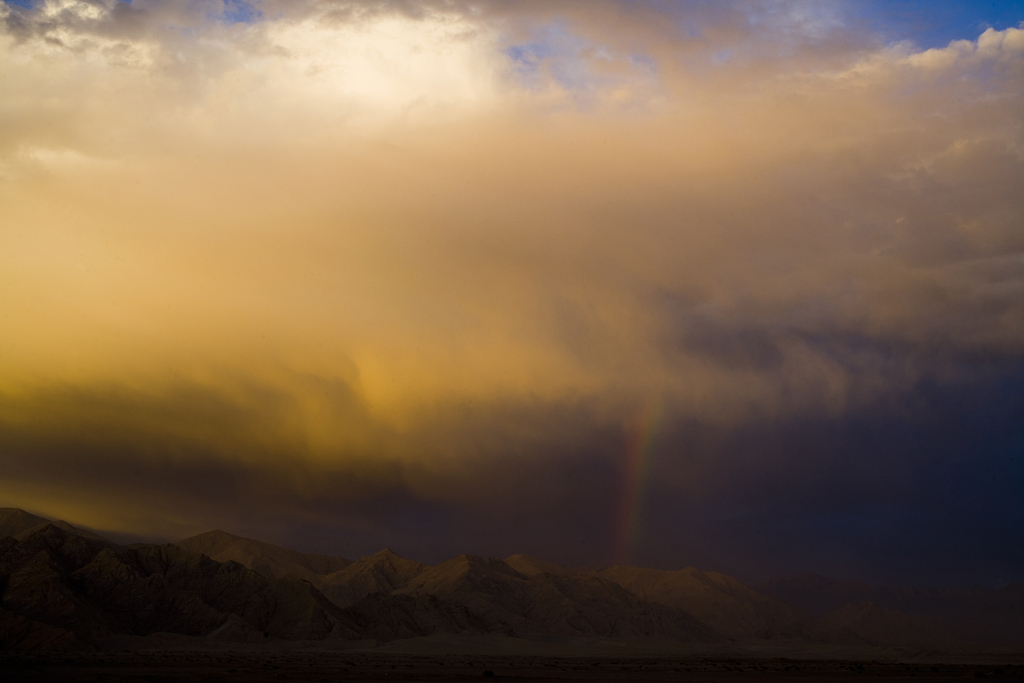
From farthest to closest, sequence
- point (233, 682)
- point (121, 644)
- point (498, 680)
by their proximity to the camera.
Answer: point (121, 644), point (498, 680), point (233, 682)

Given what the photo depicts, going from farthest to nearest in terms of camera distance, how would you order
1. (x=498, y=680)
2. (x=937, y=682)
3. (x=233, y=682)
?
(x=937, y=682), (x=498, y=680), (x=233, y=682)

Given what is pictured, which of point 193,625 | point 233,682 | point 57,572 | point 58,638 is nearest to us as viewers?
point 233,682

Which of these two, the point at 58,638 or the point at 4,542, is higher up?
the point at 4,542

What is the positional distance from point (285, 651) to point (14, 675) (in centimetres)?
9659

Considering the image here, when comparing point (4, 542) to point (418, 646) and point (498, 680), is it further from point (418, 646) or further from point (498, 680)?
point (498, 680)

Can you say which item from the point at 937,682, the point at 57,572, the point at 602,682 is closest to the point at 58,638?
the point at 57,572

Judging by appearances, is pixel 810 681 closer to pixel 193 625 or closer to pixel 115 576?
pixel 193 625

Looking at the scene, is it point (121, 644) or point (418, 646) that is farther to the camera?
point (418, 646)

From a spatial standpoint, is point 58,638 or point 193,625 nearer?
point 58,638

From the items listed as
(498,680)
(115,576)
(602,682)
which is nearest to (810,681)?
(602,682)

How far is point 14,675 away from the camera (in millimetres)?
79625

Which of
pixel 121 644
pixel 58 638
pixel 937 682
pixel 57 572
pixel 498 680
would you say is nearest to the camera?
pixel 498 680

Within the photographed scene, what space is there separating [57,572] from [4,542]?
26.2 m

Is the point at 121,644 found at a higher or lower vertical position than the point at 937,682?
lower
